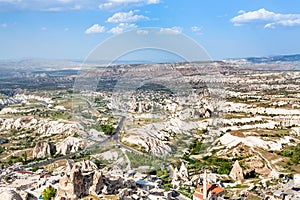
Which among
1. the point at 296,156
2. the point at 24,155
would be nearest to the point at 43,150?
the point at 24,155

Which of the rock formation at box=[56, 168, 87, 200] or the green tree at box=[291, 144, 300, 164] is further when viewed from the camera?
the green tree at box=[291, 144, 300, 164]

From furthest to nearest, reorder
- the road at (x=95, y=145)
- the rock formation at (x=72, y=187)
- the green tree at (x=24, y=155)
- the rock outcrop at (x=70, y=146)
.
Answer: the rock outcrop at (x=70, y=146) < the green tree at (x=24, y=155) < the road at (x=95, y=145) < the rock formation at (x=72, y=187)

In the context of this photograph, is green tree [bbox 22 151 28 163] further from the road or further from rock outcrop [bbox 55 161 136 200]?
rock outcrop [bbox 55 161 136 200]

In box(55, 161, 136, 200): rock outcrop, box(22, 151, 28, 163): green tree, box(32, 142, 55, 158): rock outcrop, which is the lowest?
box(22, 151, 28, 163): green tree

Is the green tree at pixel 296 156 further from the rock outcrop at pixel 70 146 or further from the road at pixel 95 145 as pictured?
the rock outcrop at pixel 70 146

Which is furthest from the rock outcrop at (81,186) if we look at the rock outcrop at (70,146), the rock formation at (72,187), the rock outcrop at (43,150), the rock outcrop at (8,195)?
the rock outcrop at (43,150)

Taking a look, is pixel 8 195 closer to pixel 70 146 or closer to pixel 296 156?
pixel 70 146

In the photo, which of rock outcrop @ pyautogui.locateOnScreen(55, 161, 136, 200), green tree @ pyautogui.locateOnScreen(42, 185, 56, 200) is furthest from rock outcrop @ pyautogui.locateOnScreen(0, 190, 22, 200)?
green tree @ pyautogui.locateOnScreen(42, 185, 56, 200)

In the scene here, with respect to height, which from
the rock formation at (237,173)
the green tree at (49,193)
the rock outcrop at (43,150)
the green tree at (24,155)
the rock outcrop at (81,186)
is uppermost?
the rock outcrop at (81,186)
